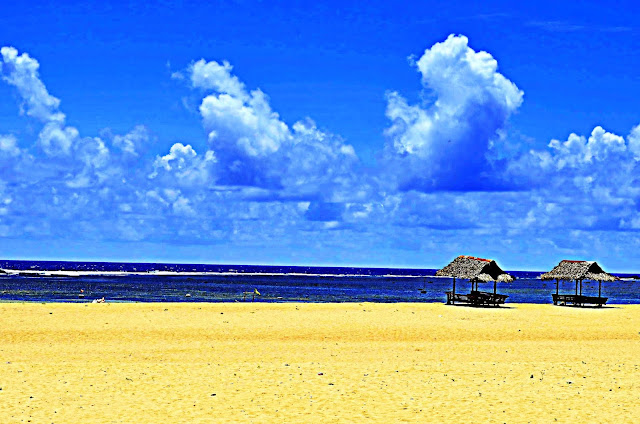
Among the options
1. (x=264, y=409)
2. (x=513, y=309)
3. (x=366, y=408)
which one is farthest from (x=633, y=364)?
(x=513, y=309)

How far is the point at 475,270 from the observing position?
1700 inches

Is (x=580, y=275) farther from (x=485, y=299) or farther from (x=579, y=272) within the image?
(x=485, y=299)

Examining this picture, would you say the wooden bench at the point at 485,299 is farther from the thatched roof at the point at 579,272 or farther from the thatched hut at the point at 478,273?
the thatched roof at the point at 579,272

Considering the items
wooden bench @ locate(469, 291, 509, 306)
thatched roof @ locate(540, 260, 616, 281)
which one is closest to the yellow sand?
wooden bench @ locate(469, 291, 509, 306)

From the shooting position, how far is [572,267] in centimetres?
4616

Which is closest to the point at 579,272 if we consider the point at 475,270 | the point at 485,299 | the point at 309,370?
the point at 485,299

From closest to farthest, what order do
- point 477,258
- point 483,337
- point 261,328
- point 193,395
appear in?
point 193,395 → point 483,337 → point 261,328 → point 477,258

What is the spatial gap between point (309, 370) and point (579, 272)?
1313 inches

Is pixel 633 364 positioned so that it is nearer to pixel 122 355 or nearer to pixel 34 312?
pixel 122 355

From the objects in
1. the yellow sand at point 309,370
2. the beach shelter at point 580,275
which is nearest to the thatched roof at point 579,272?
the beach shelter at point 580,275

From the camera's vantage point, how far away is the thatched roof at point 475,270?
4269cm

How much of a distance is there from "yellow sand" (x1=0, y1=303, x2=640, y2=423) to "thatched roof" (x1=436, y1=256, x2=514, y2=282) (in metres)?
11.7

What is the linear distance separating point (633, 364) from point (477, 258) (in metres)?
26.6

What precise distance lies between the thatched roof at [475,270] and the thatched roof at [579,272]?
385 centimetres
